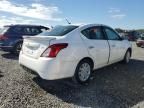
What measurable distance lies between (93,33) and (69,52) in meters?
1.45

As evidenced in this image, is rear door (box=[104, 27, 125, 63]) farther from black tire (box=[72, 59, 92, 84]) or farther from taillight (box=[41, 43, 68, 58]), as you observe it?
taillight (box=[41, 43, 68, 58])

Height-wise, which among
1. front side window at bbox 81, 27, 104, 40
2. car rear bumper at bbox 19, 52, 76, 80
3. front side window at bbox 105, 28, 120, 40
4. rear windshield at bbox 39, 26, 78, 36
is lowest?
car rear bumper at bbox 19, 52, 76, 80

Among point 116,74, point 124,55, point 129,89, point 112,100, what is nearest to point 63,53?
point 112,100

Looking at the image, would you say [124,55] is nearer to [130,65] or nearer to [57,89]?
[130,65]

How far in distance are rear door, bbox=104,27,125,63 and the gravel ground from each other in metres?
0.70

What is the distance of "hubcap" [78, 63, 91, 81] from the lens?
6116 millimetres

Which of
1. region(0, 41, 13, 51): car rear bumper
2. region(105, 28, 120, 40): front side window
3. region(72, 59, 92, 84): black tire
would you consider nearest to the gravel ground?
region(72, 59, 92, 84): black tire

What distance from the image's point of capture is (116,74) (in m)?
7.47

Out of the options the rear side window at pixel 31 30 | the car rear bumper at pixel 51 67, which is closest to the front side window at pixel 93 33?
the car rear bumper at pixel 51 67

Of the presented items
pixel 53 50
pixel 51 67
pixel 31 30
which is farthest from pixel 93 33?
pixel 31 30

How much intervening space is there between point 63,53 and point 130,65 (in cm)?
437

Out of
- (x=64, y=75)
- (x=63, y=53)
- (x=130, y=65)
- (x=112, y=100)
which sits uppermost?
(x=63, y=53)

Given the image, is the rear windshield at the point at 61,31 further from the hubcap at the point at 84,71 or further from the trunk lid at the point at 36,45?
the hubcap at the point at 84,71

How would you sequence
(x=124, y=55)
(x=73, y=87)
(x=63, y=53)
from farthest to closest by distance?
(x=124, y=55)
(x=73, y=87)
(x=63, y=53)
